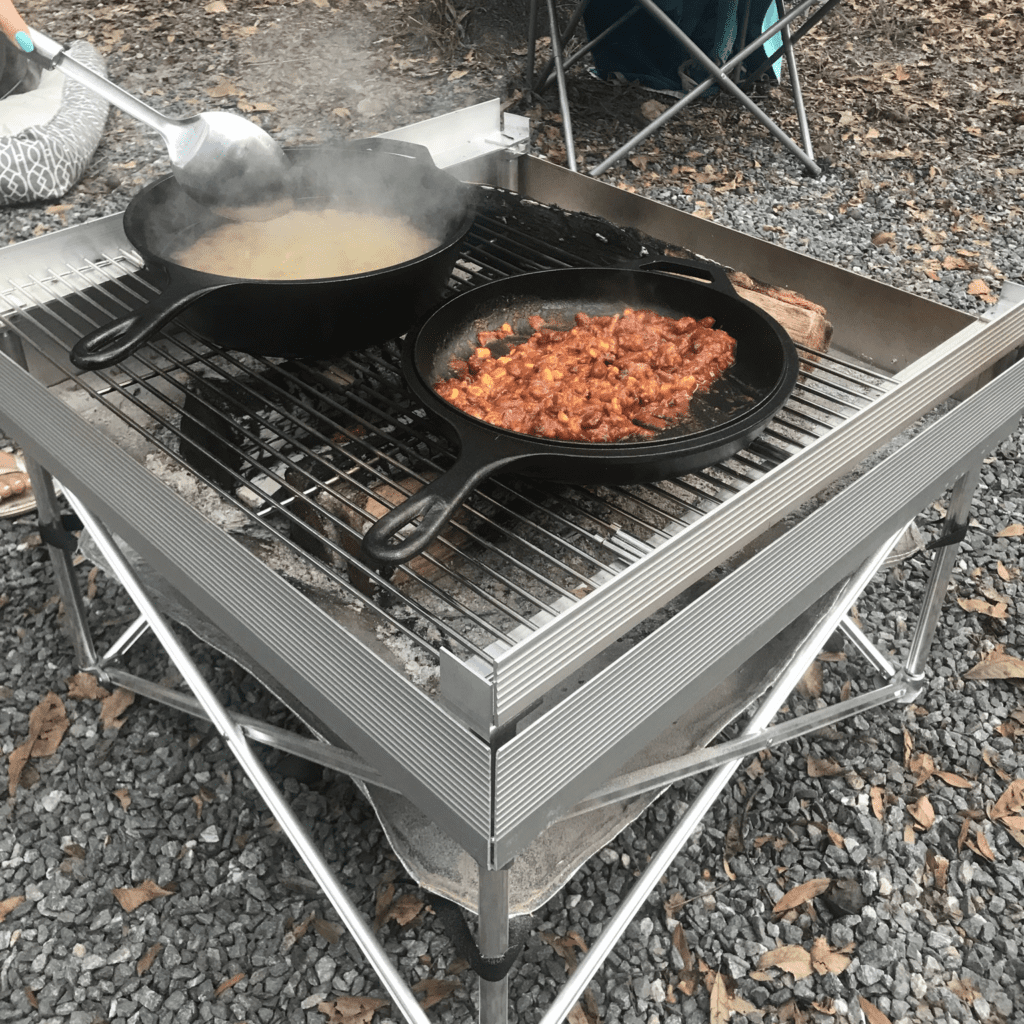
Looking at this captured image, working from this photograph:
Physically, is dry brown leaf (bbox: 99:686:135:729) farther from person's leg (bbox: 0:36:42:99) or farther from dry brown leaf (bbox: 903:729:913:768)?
person's leg (bbox: 0:36:42:99)

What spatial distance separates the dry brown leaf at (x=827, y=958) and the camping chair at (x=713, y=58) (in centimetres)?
387

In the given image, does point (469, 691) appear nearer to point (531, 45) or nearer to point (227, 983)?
point (227, 983)

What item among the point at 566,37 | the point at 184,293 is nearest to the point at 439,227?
the point at 184,293

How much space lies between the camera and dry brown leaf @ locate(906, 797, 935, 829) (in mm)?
2182

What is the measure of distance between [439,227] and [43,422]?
31.6 inches

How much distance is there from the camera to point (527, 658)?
1.06m

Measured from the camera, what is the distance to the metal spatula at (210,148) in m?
1.73

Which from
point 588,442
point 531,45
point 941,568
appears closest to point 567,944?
point 588,442

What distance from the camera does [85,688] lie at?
245 centimetres

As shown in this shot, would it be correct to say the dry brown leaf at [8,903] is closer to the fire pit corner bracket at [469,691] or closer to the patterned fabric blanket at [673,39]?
the fire pit corner bracket at [469,691]

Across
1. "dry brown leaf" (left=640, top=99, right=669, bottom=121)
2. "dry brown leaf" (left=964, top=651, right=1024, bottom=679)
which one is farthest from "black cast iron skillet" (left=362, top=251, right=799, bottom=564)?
"dry brown leaf" (left=640, top=99, right=669, bottom=121)

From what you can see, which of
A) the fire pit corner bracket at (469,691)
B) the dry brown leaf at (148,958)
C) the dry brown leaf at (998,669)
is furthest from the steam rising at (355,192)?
the dry brown leaf at (998,669)

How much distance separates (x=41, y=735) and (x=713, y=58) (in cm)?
528

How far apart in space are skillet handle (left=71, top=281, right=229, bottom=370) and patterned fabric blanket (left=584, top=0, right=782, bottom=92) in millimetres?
4834
